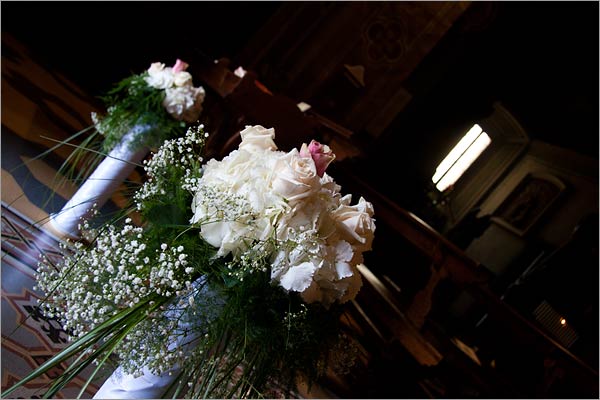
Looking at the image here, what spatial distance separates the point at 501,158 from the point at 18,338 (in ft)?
24.3

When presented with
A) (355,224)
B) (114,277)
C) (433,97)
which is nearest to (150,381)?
(114,277)

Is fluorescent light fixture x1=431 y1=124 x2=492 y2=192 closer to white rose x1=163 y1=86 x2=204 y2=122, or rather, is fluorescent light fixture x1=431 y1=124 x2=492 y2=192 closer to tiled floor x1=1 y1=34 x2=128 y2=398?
white rose x1=163 y1=86 x2=204 y2=122

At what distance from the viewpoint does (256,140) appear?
1191 mm

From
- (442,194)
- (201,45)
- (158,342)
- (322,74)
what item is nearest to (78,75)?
(201,45)

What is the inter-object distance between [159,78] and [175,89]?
12cm

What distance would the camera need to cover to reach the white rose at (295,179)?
1045mm

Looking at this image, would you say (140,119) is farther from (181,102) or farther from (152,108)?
(181,102)

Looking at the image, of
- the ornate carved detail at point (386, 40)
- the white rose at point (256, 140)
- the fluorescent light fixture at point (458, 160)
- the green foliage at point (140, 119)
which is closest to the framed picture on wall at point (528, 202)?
the fluorescent light fixture at point (458, 160)

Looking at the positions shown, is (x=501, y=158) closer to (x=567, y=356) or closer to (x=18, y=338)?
(x=567, y=356)

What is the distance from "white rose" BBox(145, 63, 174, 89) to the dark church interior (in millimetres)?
1904

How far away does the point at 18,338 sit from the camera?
184 centimetres

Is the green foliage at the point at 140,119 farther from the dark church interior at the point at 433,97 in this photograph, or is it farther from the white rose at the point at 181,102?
the dark church interior at the point at 433,97

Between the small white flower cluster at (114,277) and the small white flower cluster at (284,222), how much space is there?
0.11m

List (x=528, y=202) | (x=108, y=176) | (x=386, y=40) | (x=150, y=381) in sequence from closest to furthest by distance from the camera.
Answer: (x=150, y=381) → (x=108, y=176) → (x=386, y=40) → (x=528, y=202)
